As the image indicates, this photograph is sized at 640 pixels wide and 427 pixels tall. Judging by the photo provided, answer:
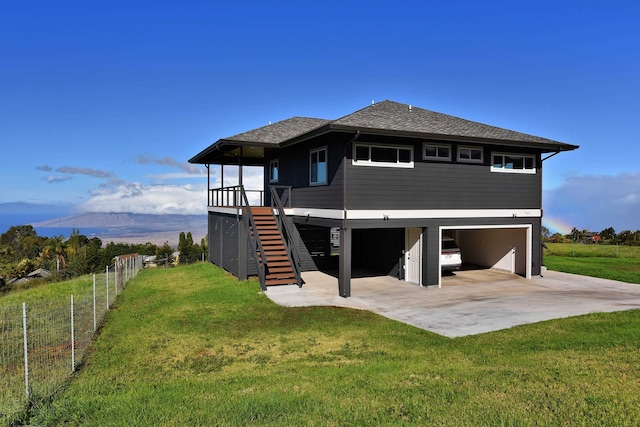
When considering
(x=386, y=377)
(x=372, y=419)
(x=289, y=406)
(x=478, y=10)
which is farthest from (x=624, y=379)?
(x=478, y=10)

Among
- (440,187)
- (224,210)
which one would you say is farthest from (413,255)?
(224,210)

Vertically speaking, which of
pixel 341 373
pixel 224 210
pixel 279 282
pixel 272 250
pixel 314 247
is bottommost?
pixel 341 373

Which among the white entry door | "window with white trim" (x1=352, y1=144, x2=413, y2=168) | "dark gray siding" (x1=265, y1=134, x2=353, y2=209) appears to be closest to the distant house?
the white entry door

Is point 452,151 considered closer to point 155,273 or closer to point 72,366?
point 72,366

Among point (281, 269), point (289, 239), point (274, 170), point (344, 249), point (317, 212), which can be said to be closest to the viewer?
point (344, 249)

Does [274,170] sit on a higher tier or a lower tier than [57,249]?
higher

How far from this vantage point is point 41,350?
8.88 meters

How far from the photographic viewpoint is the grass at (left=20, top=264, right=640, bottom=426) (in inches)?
190

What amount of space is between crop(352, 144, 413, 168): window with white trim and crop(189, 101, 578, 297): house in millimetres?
34

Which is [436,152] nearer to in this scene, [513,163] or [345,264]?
[513,163]

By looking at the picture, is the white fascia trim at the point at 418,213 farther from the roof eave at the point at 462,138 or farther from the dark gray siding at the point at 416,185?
the roof eave at the point at 462,138

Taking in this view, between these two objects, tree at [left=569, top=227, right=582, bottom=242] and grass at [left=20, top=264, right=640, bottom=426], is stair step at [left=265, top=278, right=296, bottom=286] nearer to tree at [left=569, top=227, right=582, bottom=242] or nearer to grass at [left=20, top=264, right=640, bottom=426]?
grass at [left=20, top=264, right=640, bottom=426]

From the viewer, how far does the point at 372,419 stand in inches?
184

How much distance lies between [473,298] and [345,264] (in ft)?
13.1
